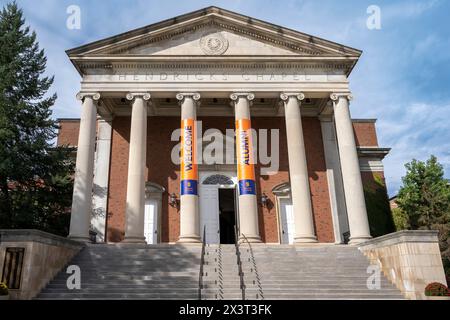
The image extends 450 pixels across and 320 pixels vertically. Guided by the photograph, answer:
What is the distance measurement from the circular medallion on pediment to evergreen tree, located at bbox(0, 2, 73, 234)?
25.7ft

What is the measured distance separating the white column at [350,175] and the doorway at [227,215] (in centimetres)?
639

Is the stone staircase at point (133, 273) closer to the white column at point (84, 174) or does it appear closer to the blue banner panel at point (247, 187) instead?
the white column at point (84, 174)

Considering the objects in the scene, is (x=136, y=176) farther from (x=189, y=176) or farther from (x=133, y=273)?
(x=133, y=273)

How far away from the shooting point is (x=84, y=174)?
53.4ft

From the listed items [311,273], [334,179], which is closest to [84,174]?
[311,273]

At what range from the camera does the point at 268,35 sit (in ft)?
61.6

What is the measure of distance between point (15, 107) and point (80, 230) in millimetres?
6621

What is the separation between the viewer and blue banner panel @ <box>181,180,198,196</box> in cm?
1614

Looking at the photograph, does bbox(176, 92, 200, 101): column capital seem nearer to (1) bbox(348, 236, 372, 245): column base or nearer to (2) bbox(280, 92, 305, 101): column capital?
(2) bbox(280, 92, 305, 101): column capital

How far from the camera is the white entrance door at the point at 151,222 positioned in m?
18.6

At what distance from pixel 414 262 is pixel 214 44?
1315 cm
